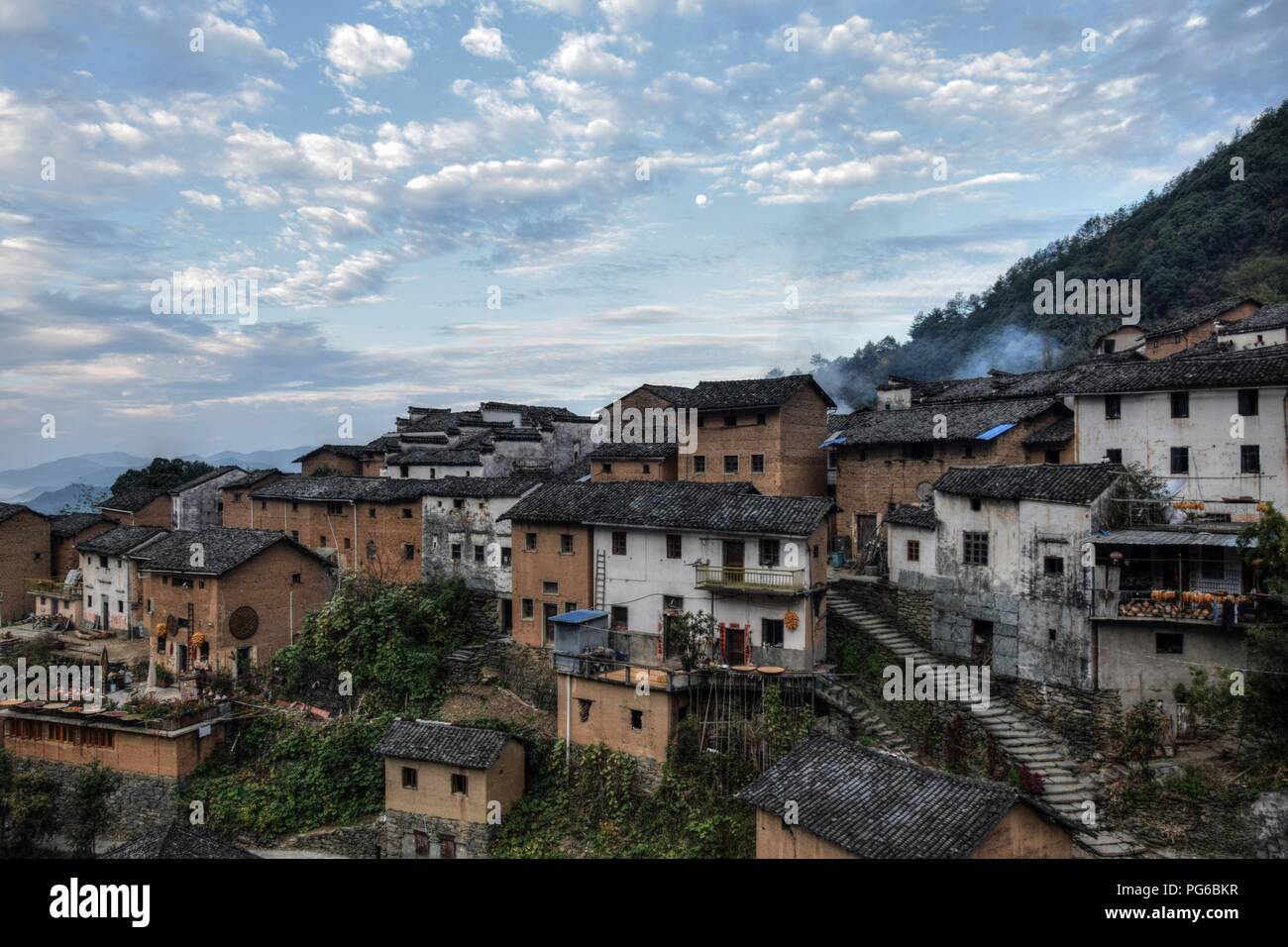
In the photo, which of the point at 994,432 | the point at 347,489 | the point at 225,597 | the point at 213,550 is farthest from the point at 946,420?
the point at 213,550

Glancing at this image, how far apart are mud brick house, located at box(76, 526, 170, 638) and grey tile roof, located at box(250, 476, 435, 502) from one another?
5.28m

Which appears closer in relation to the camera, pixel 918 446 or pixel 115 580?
pixel 918 446

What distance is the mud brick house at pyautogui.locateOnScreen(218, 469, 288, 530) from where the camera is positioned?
4109 centimetres

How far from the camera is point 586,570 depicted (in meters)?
27.8

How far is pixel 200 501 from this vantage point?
45188mm

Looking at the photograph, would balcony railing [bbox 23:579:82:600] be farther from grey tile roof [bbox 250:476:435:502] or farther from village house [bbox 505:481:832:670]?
village house [bbox 505:481:832:670]

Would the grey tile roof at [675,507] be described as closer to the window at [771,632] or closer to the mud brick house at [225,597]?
the window at [771,632]

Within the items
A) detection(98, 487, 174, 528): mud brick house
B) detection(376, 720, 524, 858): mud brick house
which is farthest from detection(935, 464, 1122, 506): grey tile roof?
detection(98, 487, 174, 528): mud brick house

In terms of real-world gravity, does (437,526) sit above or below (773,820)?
above

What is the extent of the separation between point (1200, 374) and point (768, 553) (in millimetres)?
13512

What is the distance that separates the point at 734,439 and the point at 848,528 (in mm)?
5950

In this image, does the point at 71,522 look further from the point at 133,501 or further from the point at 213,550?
the point at 213,550
